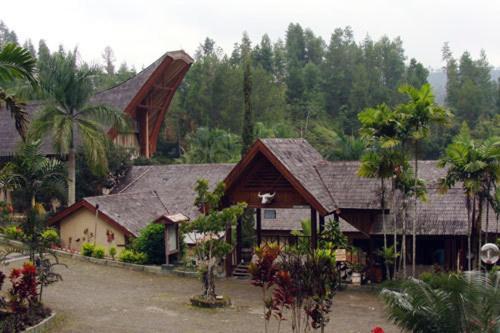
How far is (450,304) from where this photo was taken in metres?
12.5

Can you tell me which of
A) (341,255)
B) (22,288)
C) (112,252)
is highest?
(341,255)

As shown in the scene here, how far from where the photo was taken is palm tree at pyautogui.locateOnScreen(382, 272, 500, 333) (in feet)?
40.1

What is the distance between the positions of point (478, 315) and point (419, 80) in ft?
297

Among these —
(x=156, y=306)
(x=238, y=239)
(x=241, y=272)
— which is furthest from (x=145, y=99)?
(x=156, y=306)

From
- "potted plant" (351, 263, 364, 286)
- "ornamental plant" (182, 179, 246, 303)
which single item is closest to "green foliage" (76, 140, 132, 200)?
"ornamental plant" (182, 179, 246, 303)

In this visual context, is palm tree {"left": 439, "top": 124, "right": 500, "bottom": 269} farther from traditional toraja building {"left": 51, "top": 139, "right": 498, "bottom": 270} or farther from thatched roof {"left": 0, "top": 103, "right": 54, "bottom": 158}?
thatched roof {"left": 0, "top": 103, "right": 54, "bottom": 158}

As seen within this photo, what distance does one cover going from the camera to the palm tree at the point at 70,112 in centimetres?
3447

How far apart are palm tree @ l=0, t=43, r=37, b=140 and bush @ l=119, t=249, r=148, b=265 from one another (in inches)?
522

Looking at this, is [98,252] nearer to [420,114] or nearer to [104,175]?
[104,175]

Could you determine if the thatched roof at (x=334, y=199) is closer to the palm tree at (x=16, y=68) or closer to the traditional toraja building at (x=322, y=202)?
the traditional toraja building at (x=322, y=202)

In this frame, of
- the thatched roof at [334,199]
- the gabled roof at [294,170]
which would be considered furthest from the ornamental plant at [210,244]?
the thatched roof at [334,199]

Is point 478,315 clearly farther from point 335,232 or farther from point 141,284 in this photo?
point 141,284

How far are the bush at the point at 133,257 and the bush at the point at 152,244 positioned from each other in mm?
189

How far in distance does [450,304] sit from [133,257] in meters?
18.3
